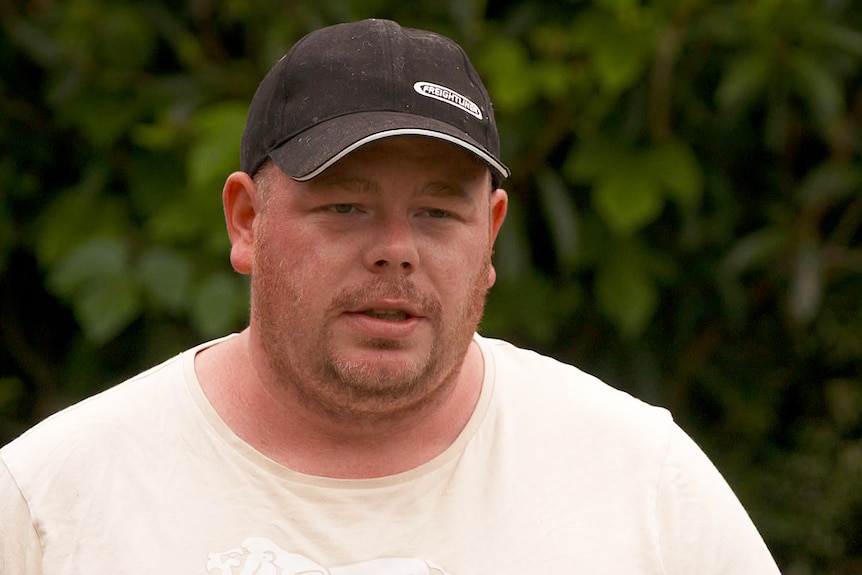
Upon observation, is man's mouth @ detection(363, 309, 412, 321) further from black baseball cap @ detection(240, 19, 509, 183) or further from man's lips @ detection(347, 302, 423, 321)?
black baseball cap @ detection(240, 19, 509, 183)

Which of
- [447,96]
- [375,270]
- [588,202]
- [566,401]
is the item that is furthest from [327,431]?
[588,202]

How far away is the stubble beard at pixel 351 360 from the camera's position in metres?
1.79

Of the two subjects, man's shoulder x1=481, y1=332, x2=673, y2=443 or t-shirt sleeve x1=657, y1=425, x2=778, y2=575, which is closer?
t-shirt sleeve x1=657, y1=425, x2=778, y2=575

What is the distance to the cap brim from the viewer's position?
1734 mm

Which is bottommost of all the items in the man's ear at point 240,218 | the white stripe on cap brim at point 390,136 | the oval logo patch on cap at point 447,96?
the man's ear at point 240,218

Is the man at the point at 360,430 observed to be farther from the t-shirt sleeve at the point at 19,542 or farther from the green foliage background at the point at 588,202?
the green foliage background at the point at 588,202

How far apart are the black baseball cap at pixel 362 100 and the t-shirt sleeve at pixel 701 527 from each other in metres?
0.52

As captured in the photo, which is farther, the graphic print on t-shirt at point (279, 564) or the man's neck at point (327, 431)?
the man's neck at point (327, 431)

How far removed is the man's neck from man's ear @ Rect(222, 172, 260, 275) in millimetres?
169

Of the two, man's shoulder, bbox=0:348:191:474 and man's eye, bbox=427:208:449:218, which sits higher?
man's eye, bbox=427:208:449:218

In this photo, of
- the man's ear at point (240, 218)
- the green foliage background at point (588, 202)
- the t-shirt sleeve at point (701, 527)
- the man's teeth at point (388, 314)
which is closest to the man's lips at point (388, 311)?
the man's teeth at point (388, 314)

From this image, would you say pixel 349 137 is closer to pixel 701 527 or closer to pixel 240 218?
pixel 240 218

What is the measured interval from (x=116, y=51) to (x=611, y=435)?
220cm

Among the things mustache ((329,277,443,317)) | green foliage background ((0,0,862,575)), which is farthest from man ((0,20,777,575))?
green foliage background ((0,0,862,575))
